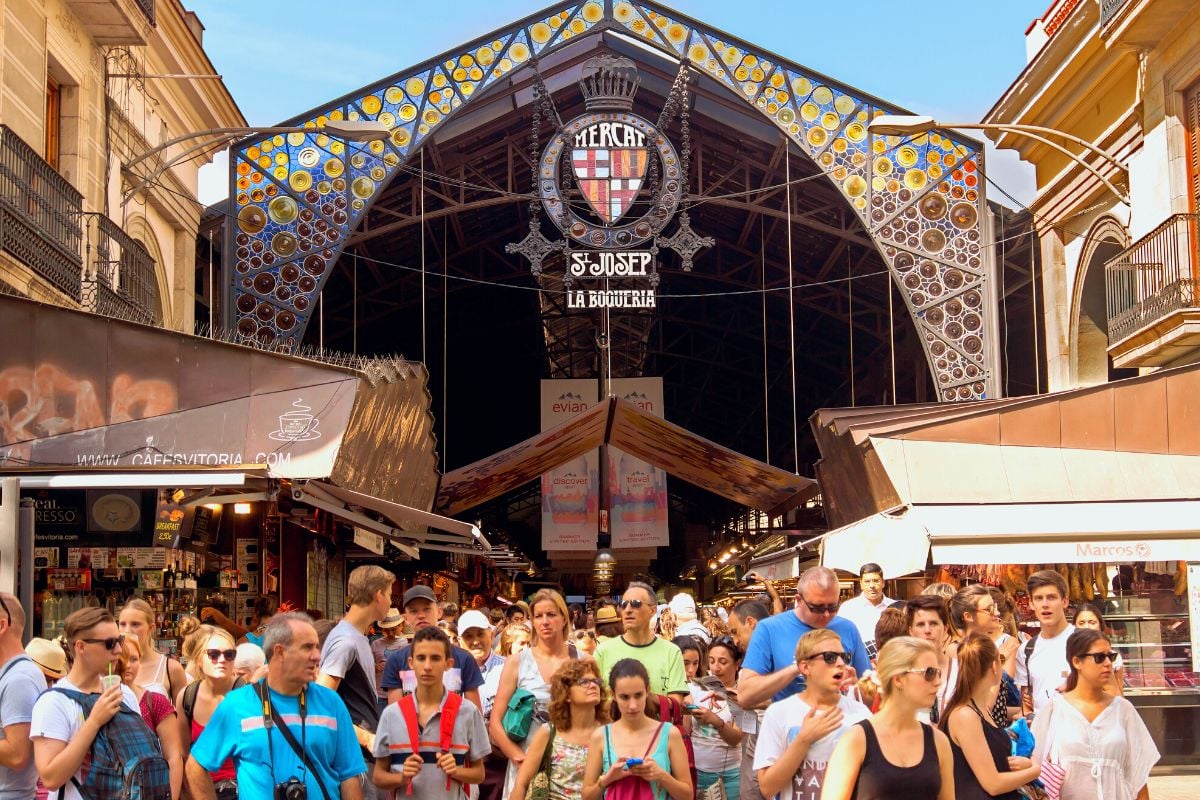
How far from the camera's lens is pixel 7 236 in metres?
14.5

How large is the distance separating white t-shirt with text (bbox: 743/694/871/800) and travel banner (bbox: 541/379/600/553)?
86.0ft

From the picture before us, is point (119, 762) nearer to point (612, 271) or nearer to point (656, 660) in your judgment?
point (656, 660)

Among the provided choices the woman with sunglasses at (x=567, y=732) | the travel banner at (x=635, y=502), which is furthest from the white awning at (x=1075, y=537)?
the travel banner at (x=635, y=502)

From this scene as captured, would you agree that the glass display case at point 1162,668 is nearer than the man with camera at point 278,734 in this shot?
No

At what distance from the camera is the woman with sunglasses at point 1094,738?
22.6ft

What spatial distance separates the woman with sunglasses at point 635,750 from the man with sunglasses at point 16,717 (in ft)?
7.06

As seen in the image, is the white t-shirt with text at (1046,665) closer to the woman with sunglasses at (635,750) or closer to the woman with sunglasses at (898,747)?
the woman with sunglasses at (635,750)

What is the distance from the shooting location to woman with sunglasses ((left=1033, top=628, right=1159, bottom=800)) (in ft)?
22.6

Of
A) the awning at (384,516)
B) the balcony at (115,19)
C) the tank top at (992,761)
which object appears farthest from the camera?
the balcony at (115,19)

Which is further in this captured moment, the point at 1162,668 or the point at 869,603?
the point at 1162,668

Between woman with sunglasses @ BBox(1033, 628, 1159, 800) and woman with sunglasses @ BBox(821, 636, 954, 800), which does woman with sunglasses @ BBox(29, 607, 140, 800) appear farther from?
woman with sunglasses @ BBox(1033, 628, 1159, 800)

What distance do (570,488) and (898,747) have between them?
93.7 feet

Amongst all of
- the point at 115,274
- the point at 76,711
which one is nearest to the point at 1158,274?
the point at 115,274

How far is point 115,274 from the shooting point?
60.9ft
